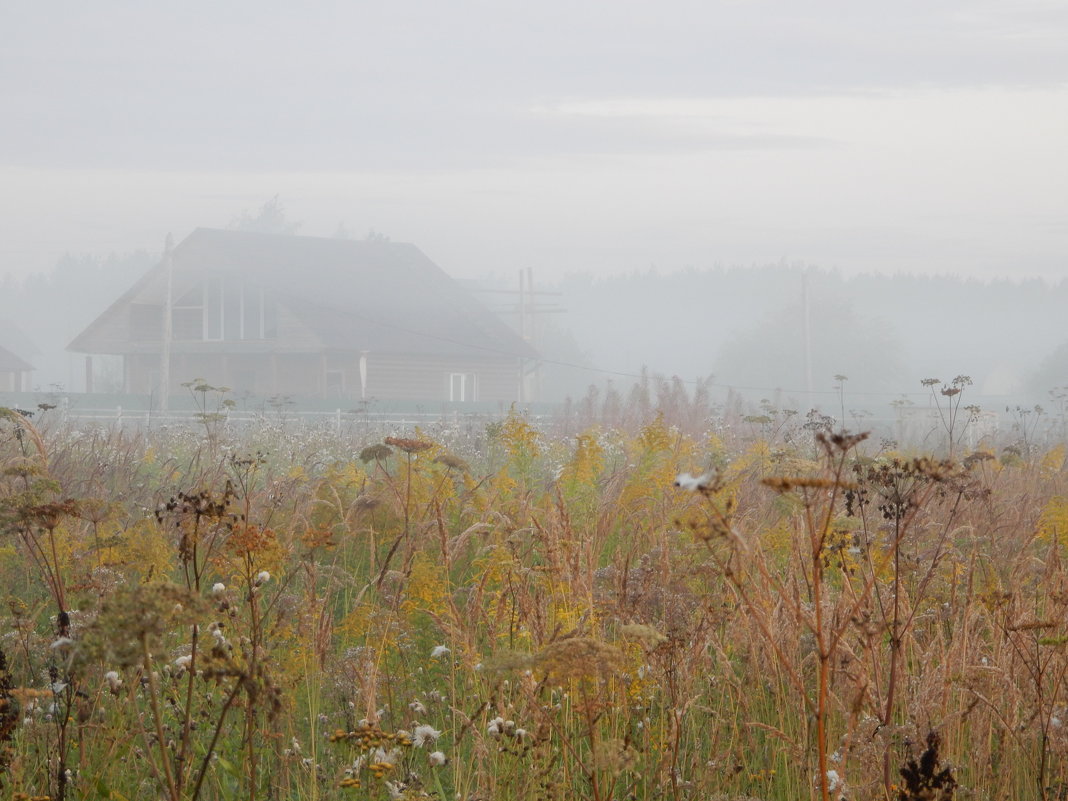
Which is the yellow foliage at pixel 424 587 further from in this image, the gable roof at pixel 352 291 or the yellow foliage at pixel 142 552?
the gable roof at pixel 352 291

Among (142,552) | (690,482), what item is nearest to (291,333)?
(142,552)

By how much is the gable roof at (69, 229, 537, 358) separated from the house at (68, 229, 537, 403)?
67 millimetres

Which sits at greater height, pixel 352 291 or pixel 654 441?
pixel 352 291

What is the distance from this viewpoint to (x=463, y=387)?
47.1 m

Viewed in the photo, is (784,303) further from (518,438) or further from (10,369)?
(518,438)

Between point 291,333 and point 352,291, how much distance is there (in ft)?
20.4

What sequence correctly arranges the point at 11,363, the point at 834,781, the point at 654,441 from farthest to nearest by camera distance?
the point at 11,363 < the point at 654,441 < the point at 834,781

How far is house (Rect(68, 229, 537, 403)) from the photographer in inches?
1667

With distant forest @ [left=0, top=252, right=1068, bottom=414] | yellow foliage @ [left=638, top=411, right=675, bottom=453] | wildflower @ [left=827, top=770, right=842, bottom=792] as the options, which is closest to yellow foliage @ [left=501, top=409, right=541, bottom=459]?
yellow foliage @ [left=638, top=411, right=675, bottom=453]

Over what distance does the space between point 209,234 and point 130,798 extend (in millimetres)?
42185

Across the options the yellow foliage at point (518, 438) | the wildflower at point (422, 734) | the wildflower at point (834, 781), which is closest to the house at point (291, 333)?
the yellow foliage at point (518, 438)

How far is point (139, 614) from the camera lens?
2.02 meters

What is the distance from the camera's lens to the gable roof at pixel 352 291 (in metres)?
42.8

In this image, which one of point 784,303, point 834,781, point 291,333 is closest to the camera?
point 834,781
